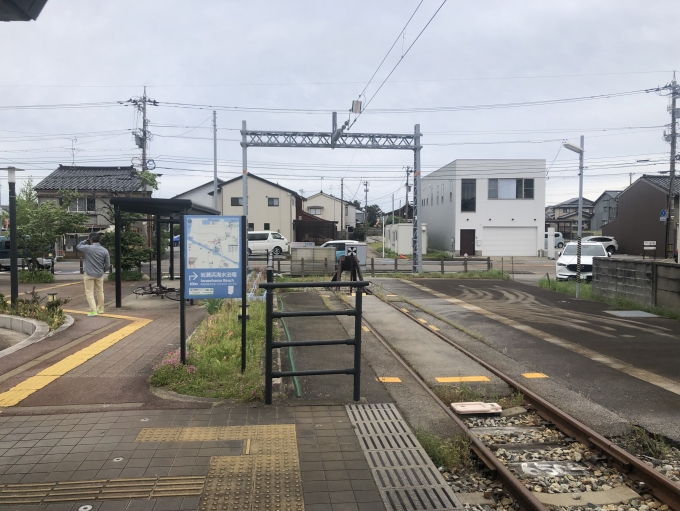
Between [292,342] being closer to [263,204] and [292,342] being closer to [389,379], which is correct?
[389,379]

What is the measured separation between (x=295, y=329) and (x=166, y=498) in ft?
21.2

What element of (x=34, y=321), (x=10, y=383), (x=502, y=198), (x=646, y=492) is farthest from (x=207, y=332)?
(x=502, y=198)

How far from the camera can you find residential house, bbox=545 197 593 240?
66.0 meters

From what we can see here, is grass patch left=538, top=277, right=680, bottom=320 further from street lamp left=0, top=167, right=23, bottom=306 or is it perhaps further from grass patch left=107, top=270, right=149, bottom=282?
grass patch left=107, top=270, right=149, bottom=282

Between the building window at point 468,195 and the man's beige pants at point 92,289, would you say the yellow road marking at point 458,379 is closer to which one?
the man's beige pants at point 92,289

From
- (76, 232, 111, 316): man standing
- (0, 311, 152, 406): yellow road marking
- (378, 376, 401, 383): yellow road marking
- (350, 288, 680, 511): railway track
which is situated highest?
(76, 232, 111, 316): man standing

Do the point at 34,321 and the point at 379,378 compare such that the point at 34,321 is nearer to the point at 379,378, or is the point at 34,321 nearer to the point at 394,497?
the point at 379,378

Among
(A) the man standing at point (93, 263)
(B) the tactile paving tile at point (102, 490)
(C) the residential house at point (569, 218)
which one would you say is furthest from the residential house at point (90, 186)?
(C) the residential house at point (569, 218)

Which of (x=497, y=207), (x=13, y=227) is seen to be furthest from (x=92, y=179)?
(x=13, y=227)

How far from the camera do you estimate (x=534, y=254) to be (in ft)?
145

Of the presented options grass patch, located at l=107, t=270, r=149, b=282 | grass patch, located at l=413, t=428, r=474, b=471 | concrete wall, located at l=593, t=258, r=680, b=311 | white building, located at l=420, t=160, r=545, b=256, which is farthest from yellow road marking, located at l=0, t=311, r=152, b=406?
white building, located at l=420, t=160, r=545, b=256

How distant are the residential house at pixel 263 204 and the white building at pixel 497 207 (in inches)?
607

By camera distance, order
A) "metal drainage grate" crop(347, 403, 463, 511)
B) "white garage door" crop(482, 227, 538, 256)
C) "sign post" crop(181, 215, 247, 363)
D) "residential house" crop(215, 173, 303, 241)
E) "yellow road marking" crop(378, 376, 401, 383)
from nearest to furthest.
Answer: "metal drainage grate" crop(347, 403, 463, 511) → "sign post" crop(181, 215, 247, 363) → "yellow road marking" crop(378, 376, 401, 383) → "white garage door" crop(482, 227, 538, 256) → "residential house" crop(215, 173, 303, 241)

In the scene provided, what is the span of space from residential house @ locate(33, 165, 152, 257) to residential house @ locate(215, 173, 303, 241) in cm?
951
